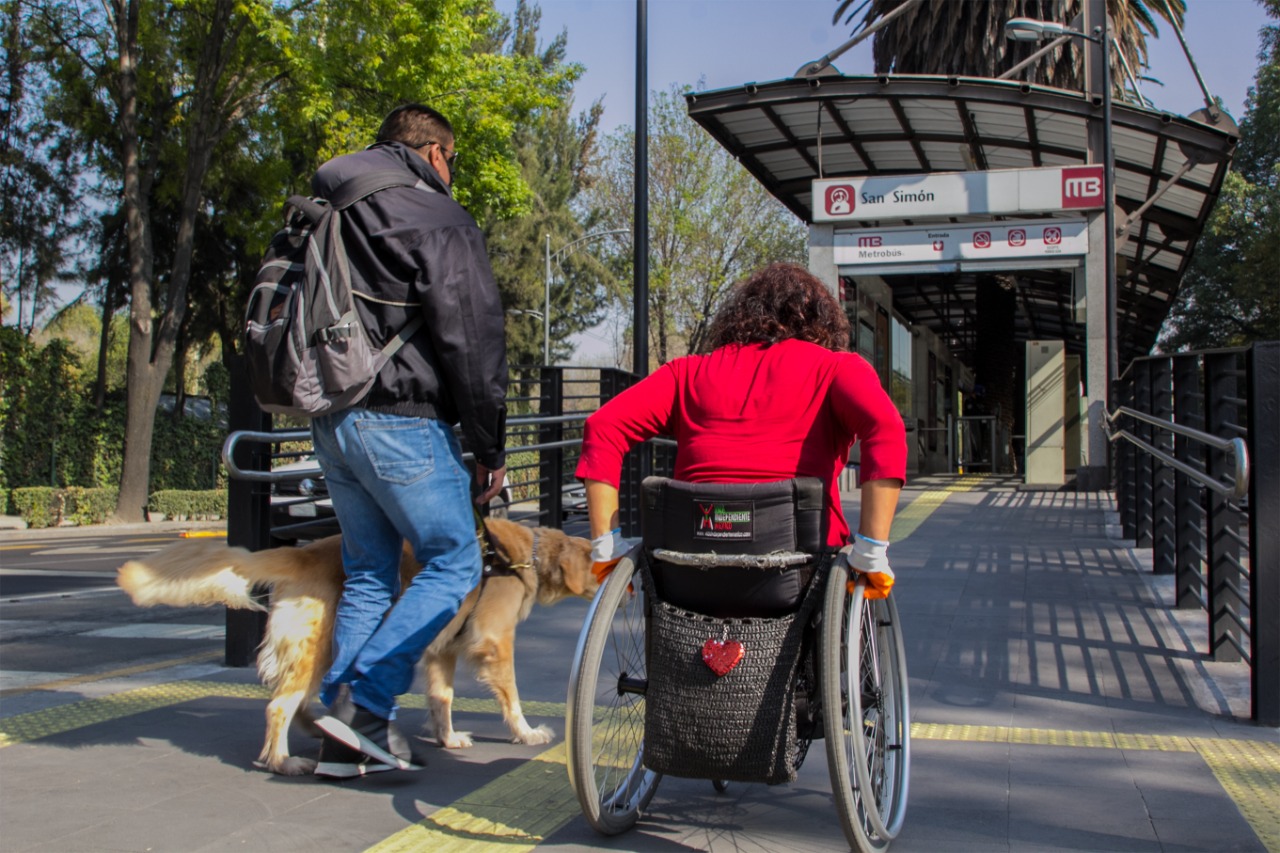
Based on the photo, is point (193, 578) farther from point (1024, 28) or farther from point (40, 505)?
point (40, 505)

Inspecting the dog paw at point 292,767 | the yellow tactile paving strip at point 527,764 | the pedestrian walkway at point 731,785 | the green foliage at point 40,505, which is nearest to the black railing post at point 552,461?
the pedestrian walkway at point 731,785

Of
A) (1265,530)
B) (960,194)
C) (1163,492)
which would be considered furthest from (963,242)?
(1265,530)

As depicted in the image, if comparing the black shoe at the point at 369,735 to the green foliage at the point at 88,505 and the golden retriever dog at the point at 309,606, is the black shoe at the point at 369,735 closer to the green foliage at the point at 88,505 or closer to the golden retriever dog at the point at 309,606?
the golden retriever dog at the point at 309,606

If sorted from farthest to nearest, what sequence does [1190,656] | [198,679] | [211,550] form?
[1190,656] < [198,679] < [211,550]

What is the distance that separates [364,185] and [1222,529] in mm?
4351

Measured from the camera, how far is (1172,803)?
336 cm

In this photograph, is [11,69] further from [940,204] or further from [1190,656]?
[1190,656]

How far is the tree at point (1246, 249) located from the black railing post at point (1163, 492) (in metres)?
29.7

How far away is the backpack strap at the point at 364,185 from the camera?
11.4ft

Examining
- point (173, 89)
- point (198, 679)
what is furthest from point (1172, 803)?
point (173, 89)

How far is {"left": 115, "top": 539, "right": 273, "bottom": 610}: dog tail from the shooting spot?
140 inches

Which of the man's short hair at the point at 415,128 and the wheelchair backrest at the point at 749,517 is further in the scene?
the man's short hair at the point at 415,128

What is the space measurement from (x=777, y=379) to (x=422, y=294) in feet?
3.61

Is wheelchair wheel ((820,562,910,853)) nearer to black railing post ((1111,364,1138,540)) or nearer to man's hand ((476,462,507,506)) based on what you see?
man's hand ((476,462,507,506))
